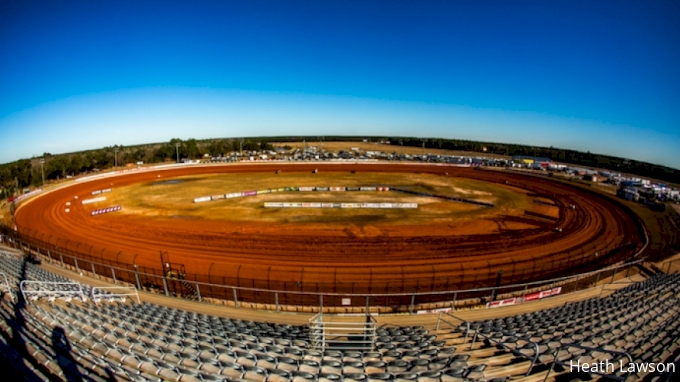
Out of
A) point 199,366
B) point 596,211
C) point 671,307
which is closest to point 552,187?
point 596,211

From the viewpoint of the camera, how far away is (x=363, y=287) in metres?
22.4

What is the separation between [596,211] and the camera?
159ft

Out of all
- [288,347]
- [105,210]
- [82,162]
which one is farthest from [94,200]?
[288,347]

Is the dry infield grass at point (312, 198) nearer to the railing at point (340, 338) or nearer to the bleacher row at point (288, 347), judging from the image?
the bleacher row at point (288, 347)

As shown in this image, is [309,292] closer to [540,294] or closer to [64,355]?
[64,355]

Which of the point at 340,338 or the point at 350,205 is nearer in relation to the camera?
the point at 340,338

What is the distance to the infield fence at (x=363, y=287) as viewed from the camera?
59.9 ft

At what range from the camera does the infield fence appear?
719 inches

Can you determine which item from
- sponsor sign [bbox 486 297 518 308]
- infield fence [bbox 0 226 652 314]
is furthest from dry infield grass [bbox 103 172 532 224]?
sponsor sign [bbox 486 297 518 308]

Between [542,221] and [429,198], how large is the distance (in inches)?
698

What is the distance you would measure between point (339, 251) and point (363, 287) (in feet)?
24.1

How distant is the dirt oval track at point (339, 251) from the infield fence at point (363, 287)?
7.6 inches

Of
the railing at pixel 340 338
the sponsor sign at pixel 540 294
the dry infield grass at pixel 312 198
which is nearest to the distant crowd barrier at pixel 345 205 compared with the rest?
the dry infield grass at pixel 312 198

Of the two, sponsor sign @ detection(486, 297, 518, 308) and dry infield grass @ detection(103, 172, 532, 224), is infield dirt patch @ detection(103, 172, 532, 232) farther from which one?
sponsor sign @ detection(486, 297, 518, 308)
